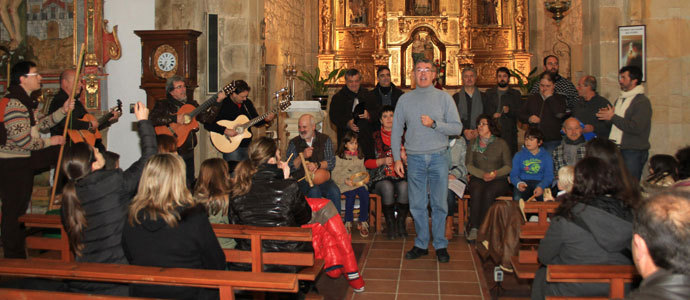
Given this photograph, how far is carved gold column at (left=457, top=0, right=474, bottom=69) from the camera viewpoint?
13008mm

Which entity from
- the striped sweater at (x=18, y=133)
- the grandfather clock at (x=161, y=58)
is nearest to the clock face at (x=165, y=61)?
the grandfather clock at (x=161, y=58)

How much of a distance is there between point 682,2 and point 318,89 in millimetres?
5621

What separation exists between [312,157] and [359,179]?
563 millimetres

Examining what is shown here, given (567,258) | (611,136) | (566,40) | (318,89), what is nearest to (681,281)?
(567,258)

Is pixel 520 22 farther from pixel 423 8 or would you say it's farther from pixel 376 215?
pixel 376 215

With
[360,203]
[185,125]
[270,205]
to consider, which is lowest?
[360,203]

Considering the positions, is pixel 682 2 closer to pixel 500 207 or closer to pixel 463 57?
pixel 500 207

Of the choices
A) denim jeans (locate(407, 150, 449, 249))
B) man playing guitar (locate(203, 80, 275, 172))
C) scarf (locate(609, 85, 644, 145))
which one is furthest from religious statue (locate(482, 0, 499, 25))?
denim jeans (locate(407, 150, 449, 249))

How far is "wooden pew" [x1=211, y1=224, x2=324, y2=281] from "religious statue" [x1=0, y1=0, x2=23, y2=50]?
18.6ft

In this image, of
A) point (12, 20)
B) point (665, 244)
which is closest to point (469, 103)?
point (12, 20)

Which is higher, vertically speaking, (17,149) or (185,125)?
(185,125)

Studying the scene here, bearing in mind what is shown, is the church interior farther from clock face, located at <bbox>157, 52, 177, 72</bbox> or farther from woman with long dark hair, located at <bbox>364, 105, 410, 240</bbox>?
woman with long dark hair, located at <bbox>364, 105, 410, 240</bbox>

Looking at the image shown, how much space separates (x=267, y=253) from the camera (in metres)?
3.84

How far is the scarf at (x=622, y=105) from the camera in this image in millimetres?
6281
